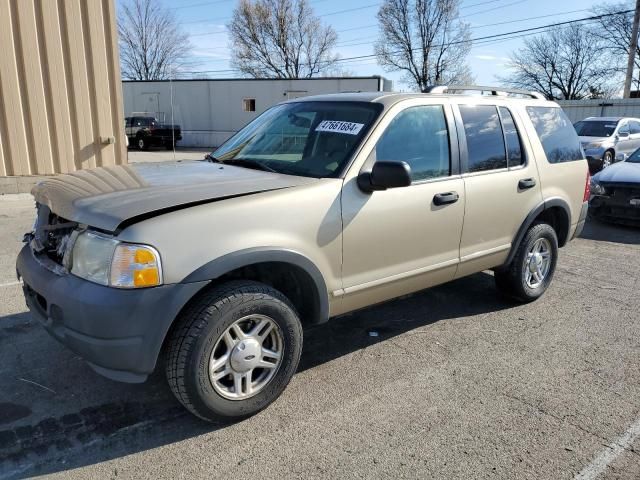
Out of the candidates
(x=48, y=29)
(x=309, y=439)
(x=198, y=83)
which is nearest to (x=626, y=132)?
(x=48, y=29)

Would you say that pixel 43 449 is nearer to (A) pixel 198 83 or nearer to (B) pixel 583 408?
(B) pixel 583 408

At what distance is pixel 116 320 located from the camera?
2494mm

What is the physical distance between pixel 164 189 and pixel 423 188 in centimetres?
175

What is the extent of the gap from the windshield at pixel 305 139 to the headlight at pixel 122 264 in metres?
1.25

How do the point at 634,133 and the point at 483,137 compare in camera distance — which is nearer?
the point at 483,137

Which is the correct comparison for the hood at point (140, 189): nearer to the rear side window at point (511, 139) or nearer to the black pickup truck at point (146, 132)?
the rear side window at point (511, 139)

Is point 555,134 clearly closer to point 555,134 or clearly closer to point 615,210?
point 555,134

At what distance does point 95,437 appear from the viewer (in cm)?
282

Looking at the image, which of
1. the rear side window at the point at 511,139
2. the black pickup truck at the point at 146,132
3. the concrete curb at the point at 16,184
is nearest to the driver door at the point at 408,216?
the rear side window at the point at 511,139

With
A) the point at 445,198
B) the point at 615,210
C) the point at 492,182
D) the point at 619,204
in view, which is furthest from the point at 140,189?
the point at 615,210

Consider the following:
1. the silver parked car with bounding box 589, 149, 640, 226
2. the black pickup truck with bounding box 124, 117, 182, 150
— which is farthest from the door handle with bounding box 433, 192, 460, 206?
A: the black pickup truck with bounding box 124, 117, 182, 150

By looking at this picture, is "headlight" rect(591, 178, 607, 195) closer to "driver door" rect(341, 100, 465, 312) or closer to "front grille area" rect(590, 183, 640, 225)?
"front grille area" rect(590, 183, 640, 225)

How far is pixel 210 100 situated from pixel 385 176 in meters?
29.2

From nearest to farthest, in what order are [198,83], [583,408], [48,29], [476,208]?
[583,408] → [476,208] → [48,29] → [198,83]
